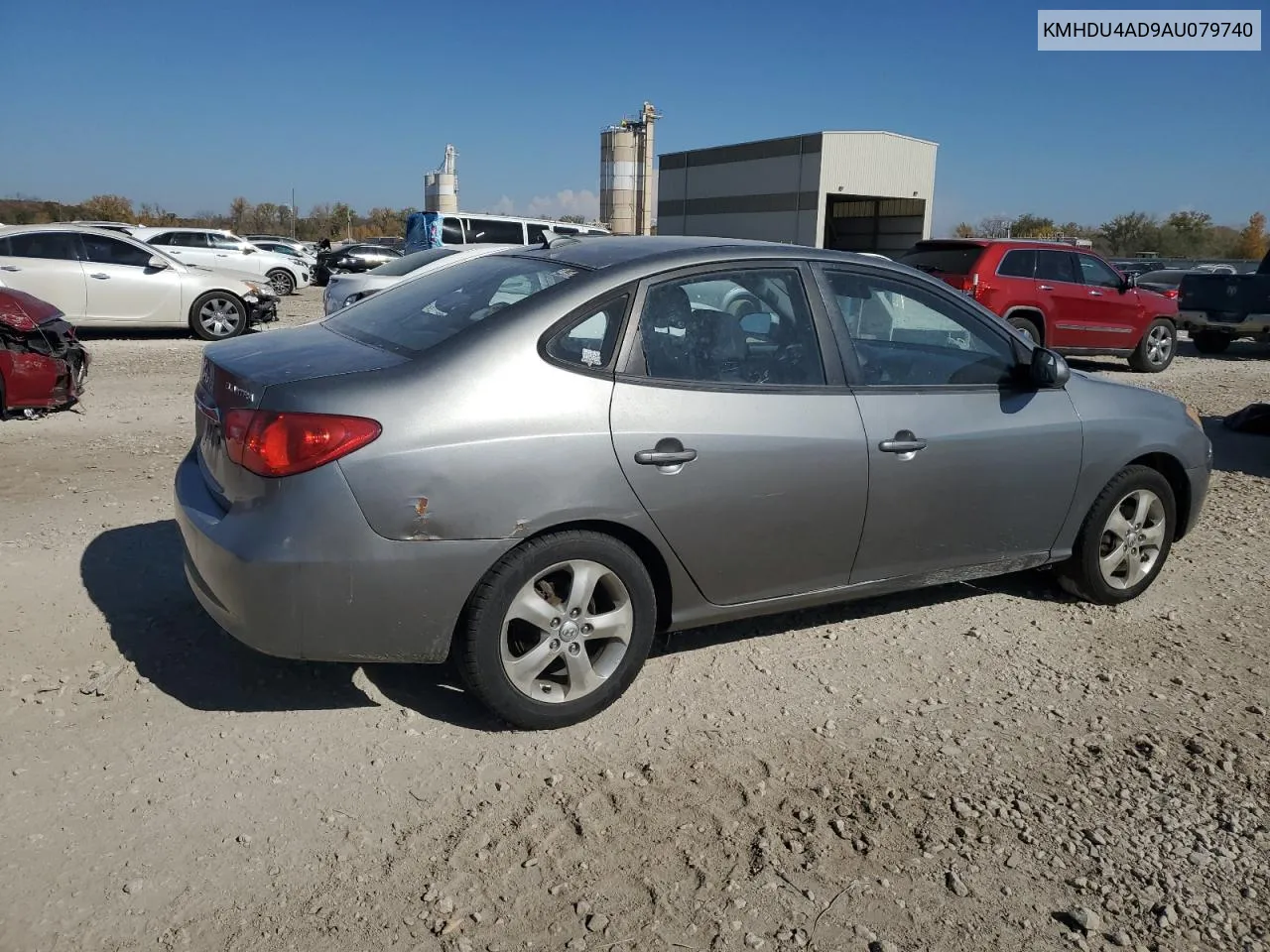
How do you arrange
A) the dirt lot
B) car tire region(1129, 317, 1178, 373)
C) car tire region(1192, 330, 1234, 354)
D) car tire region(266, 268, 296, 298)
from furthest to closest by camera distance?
car tire region(266, 268, 296, 298) → car tire region(1192, 330, 1234, 354) → car tire region(1129, 317, 1178, 373) → the dirt lot

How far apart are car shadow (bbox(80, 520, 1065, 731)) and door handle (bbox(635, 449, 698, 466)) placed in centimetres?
105

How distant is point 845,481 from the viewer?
3.90 meters

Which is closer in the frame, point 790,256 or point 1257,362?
point 790,256

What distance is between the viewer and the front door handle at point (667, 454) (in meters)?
3.48

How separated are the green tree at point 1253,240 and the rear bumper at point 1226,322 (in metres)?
53.4

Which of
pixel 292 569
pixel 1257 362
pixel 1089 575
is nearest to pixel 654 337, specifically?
pixel 292 569

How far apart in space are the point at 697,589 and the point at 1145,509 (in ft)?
8.22

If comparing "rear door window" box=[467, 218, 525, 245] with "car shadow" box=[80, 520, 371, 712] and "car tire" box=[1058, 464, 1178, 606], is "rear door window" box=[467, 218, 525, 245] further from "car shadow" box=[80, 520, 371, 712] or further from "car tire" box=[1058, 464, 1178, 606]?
"car tire" box=[1058, 464, 1178, 606]

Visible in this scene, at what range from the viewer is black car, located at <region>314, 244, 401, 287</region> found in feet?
98.0

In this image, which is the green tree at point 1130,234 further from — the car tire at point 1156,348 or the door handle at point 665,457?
the door handle at point 665,457

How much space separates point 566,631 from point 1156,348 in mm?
14124

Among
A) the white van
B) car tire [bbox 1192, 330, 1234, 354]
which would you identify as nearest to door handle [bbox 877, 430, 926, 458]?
car tire [bbox 1192, 330, 1234, 354]

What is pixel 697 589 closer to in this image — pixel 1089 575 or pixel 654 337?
pixel 654 337

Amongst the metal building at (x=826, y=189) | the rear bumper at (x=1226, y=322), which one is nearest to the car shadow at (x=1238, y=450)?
the rear bumper at (x=1226, y=322)
